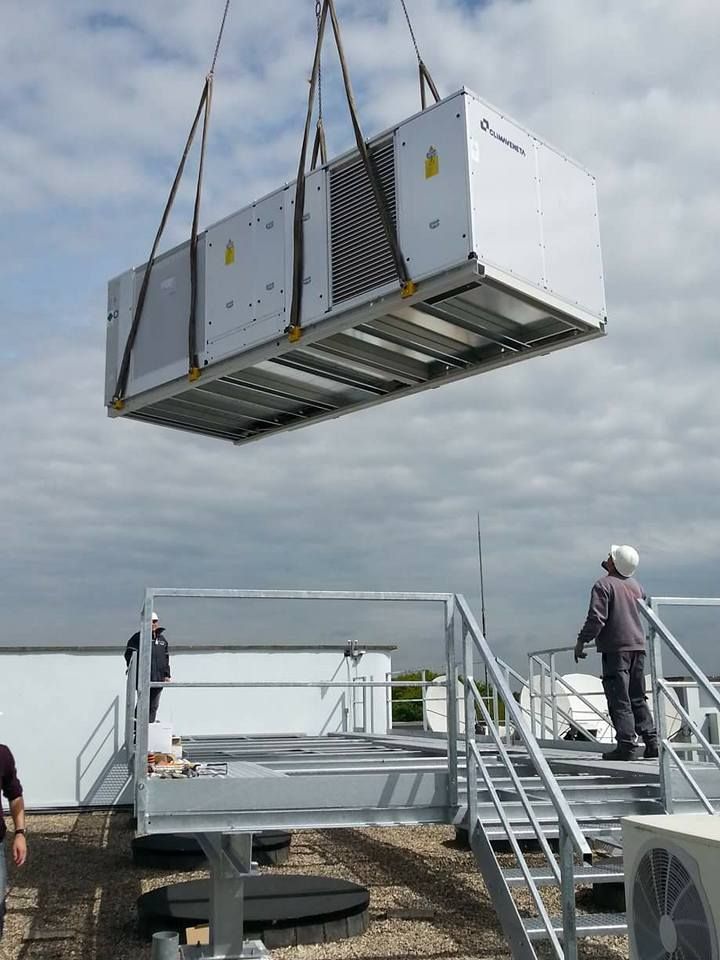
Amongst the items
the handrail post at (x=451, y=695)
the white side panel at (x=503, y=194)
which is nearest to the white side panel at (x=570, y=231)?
the white side panel at (x=503, y=194)

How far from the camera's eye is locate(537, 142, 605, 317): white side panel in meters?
6.46

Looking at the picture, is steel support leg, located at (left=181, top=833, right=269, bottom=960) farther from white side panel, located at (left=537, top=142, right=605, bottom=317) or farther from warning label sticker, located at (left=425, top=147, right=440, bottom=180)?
warning label sticker, located at (left=425, top=147, right=440, bottom=180)

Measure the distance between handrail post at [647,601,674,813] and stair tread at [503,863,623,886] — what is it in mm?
531

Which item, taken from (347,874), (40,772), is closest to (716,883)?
(347,874)

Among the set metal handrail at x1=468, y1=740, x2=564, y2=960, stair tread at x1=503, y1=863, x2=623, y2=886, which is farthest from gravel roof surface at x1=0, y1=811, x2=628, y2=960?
metal handrail at x1=468, y1=740, x2=564, y2=960

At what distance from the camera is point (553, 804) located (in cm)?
450

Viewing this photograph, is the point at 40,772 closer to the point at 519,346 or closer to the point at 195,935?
the point at 195,935

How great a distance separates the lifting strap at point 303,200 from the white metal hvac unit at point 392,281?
5 cm

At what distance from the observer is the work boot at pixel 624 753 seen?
756 cm

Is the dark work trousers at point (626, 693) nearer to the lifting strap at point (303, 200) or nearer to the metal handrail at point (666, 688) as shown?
the metal handrail at point (666, 688)

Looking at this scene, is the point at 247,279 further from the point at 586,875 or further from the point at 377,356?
the point at 586,875

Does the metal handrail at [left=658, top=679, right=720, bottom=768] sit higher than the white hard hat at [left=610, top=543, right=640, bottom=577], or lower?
lower

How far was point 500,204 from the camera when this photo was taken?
6113 mm

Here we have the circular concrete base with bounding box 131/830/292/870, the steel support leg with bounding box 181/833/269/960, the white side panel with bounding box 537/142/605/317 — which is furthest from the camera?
the circular concrete base with bounding box 131/830/292/870
